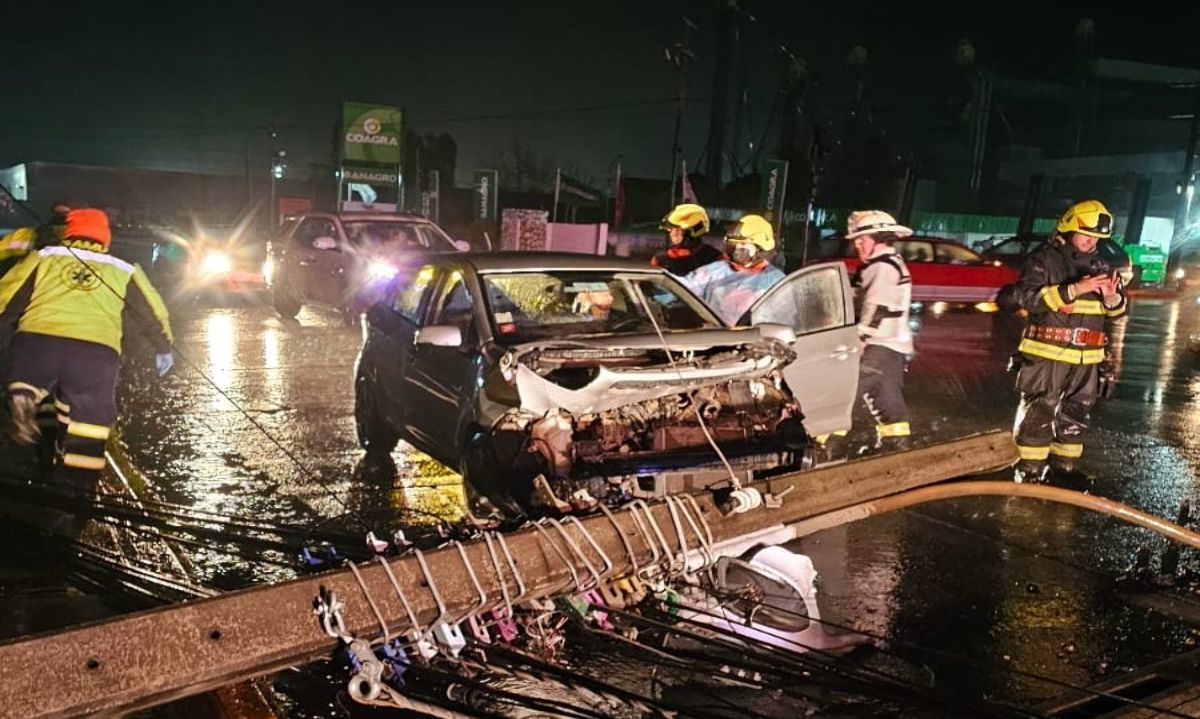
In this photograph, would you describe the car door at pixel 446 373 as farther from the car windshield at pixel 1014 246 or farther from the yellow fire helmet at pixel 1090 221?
the car windshield at pixel 1014 246

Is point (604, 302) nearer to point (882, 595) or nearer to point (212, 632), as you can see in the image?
point (882, 595)

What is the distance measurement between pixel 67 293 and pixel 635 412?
3049 millimetres

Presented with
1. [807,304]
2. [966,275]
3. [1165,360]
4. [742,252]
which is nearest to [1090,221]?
[807,304]

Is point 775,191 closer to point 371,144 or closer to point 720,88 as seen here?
point 371,144

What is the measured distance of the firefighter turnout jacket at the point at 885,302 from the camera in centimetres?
617

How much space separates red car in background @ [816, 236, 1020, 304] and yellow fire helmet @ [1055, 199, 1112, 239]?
1299cm

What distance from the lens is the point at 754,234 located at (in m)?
6.52

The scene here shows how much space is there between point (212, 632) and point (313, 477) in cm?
473

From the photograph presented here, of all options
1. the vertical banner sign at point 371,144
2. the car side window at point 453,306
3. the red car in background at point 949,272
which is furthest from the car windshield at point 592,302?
the vertical banner sign at point 371,144

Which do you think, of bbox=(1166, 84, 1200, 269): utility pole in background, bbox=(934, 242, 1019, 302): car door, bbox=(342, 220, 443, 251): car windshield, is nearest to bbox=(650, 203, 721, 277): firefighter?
bbox=(342, 220, 443, 251): car windshield

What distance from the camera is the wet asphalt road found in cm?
424

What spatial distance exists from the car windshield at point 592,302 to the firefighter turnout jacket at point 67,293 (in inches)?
79.3

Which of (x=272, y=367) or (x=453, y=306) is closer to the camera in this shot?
(x=453, y=306)

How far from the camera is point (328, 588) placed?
2023 millimetres
